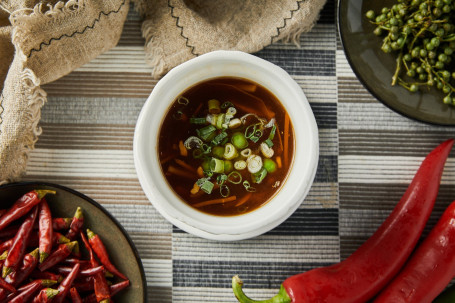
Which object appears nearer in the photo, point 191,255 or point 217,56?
point 217,56

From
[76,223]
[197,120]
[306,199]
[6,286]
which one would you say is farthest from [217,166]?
[6,286]

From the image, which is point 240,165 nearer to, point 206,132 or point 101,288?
point 206,132

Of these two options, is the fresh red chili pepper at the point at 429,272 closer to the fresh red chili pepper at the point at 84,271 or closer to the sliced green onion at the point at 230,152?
the sliced green onion at the point at 230,152

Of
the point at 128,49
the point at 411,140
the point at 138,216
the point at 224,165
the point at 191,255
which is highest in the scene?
the point at 128,49

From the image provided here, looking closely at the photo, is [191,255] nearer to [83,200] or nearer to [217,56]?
[83,200]

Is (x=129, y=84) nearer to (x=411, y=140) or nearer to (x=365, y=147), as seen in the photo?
(x=365, y=147)

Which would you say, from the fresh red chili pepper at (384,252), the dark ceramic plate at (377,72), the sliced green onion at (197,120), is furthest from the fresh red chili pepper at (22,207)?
the dark ceramic plate at (377,72)

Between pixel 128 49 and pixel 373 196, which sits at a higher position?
pixel 128 49

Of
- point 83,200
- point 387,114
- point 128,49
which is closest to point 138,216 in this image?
point 83,200
